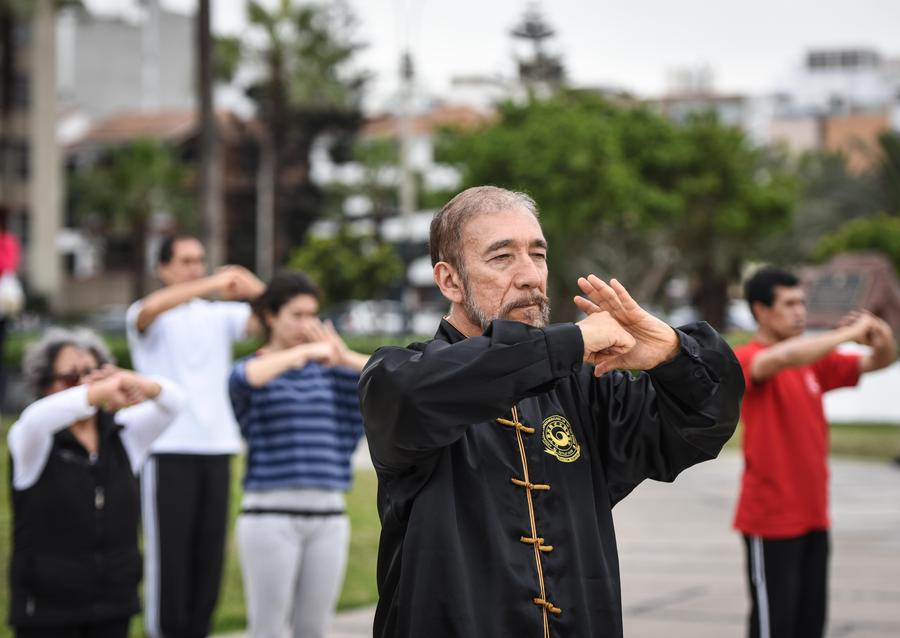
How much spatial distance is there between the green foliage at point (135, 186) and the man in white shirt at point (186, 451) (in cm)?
5777

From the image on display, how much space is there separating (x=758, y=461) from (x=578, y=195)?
37.1m

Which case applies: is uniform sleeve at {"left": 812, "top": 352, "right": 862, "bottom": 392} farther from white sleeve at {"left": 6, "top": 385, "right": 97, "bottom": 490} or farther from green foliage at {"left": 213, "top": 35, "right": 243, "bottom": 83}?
green foliage at {"left": 213, "top": 35, "right": 243, "bottom": 83}

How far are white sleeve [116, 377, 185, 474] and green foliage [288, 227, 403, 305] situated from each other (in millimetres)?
31721

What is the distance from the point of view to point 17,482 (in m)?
5.29

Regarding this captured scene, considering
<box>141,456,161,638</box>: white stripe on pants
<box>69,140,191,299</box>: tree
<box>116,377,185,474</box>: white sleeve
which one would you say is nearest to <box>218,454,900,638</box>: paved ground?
<box>141,456,161,638</box>: white stripe on pants

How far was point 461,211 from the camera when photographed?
3186mm

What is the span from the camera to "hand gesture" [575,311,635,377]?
2932mm

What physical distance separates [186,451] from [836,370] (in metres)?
3.11

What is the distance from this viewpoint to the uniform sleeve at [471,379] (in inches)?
113

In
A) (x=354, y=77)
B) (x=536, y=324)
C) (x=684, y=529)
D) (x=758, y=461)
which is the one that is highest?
(x=354, y=77)

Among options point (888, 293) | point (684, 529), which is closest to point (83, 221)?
point (888, 293)

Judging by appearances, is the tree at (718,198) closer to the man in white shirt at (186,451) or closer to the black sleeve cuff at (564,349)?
the man in white shirt at (186,451)

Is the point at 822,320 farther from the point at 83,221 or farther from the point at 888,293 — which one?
the point at 83,221

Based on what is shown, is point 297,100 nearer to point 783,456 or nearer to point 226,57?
point 226,57
